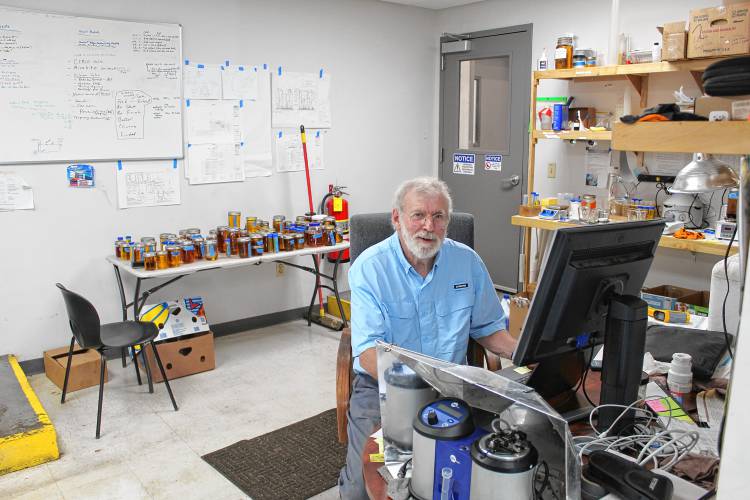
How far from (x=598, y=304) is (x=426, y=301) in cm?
80

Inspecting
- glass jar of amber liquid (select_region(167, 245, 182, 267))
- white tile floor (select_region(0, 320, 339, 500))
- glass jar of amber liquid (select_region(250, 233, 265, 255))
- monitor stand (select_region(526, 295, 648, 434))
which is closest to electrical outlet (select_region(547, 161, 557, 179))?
white tile floor (select_region(0, 320, 339, 500))

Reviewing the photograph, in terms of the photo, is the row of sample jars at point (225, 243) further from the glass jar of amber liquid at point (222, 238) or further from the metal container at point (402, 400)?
the metal container at point (402, 400)

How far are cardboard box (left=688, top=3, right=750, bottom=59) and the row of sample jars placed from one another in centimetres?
255

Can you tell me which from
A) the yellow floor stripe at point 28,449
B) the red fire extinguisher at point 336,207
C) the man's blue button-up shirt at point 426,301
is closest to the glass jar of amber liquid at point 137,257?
the yellow floor stripe at point 28,449

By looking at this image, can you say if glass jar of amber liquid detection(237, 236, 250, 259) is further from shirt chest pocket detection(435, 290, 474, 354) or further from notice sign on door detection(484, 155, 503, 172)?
notice sign on door detection(484, 155, 503, 172)

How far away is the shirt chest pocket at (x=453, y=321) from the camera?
7.32ft

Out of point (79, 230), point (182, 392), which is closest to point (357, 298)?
point (182, 392)

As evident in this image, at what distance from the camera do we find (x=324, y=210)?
203 inches

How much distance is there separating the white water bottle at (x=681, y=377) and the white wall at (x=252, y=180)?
3.48m

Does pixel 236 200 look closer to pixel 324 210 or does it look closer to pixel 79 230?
pixel 324 210

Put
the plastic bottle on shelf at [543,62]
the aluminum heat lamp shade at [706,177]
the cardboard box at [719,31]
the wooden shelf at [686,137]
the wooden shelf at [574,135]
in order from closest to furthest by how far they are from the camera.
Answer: the wooden shelf at [686,137] < the aluminum heat lamp shade at [706,177] < the cardboard box at [719,31] < the wooden shelf at [574,135] < the plastic bottle on shelf at [543,62]

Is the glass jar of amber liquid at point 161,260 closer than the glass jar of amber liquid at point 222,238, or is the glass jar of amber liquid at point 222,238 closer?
the glass jar of amber liquid at point 161,260

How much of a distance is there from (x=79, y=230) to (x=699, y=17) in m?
3.95

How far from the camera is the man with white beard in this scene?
7.00 ft
